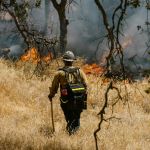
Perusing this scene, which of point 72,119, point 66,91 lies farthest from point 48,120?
point 66,91

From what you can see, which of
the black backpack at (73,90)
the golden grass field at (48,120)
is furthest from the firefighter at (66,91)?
the golden grass field at (48,120)

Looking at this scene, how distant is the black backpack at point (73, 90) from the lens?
35.4 feet

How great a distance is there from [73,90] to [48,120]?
6.90ft

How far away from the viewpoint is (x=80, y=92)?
35.6 ft

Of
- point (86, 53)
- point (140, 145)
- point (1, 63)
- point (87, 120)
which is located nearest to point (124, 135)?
point (140, 145)

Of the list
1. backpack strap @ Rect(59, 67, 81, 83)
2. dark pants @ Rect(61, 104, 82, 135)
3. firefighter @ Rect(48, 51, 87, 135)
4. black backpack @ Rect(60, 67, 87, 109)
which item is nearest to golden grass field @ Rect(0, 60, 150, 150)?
dark pants @ Rect(61, 104, 82, 135)

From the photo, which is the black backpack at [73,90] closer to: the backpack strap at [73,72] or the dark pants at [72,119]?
the backpack strap at [73,72]

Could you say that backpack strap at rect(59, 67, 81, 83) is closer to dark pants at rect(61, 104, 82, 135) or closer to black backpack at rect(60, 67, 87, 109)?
black backpack at rect(60, 67, 87, 109)

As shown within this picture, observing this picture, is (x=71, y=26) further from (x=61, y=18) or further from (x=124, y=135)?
(x=124, y=135)

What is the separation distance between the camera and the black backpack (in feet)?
35.4

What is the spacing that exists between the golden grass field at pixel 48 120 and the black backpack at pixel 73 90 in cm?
65

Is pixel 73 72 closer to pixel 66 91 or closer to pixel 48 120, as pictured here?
pixel 66 91

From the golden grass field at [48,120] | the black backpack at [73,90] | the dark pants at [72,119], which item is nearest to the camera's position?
the golden grass field at [48,120]

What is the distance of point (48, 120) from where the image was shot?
1262cm
